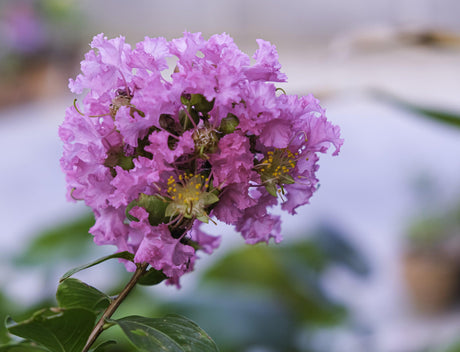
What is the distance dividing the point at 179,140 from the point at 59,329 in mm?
146

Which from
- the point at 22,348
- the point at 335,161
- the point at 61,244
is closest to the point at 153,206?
the point at 22,348

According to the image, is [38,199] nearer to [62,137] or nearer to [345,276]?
[345,276]

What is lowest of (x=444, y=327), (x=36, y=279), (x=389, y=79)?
(x=36, y=279)

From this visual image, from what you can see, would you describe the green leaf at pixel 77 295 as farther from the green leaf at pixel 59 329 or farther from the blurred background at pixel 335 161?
the blurred background at pixel 335 161

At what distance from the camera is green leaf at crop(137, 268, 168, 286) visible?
1.41 feet

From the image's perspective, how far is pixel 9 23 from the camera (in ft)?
6.63

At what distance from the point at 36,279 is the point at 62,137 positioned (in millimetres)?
912

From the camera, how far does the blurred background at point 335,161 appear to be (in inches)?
57.5

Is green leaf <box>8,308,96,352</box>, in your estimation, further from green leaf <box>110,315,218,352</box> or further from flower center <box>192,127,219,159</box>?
flower center <box>192,127,219,159</box>

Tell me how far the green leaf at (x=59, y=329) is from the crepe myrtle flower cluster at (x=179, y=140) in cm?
6

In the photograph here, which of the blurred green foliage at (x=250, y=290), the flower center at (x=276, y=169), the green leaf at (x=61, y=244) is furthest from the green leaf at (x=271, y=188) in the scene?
the green leaf at (x=61, y=244)

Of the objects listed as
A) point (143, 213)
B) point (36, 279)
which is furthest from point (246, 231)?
point (36, 279)

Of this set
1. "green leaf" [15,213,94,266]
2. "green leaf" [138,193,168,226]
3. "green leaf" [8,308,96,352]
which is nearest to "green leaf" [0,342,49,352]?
"green leaf" [8,308,96,352]

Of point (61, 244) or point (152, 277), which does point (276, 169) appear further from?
point (61, 244)
